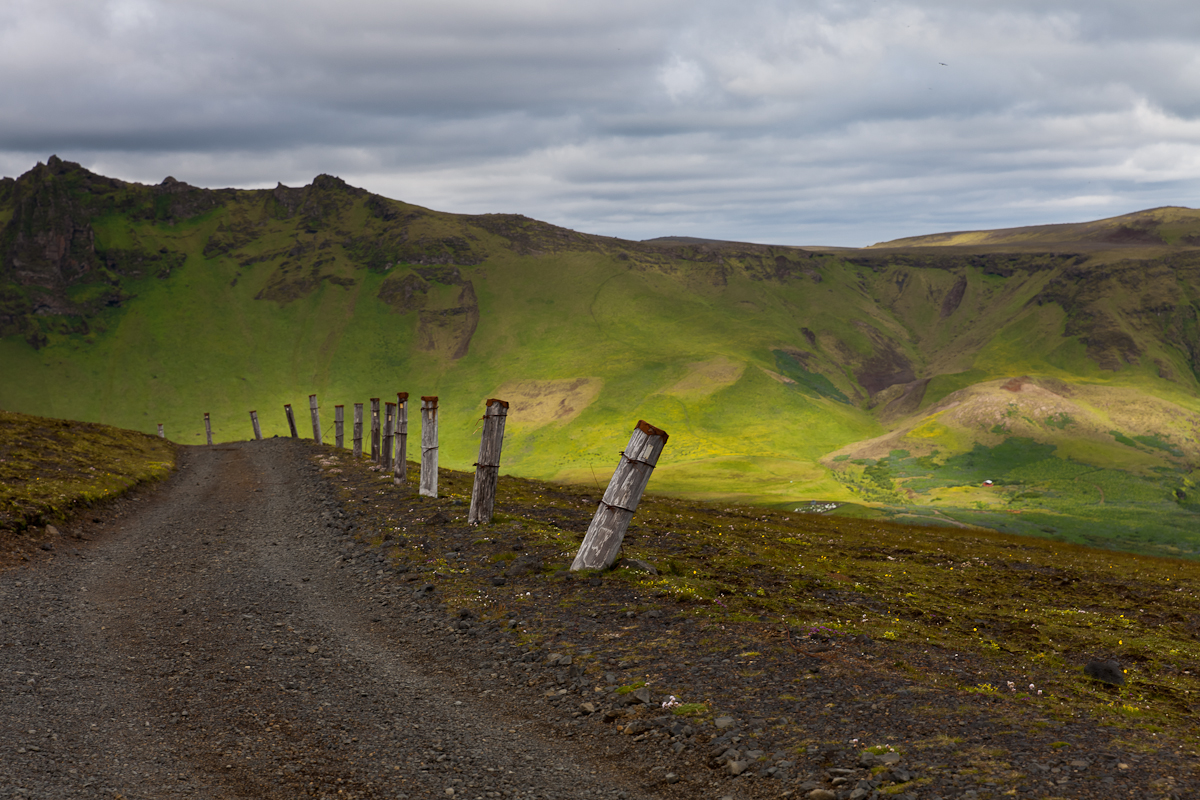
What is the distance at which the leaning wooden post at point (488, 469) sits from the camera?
24297 millimetres

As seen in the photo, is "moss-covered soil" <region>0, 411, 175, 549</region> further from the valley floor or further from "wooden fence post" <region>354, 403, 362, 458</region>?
"wooden fence post" <region>354, 403, 362, 458</region>

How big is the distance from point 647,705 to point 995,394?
582ft

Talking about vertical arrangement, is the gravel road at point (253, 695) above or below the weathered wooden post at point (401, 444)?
below

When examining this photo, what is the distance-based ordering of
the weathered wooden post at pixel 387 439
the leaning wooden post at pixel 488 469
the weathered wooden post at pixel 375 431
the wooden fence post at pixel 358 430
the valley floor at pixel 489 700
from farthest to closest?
the wooden fence post at pixel 358 430
the weathered wooden post at pixel 375 431
the weathered wooden post at pixel 387 439
the leaning wooden post at pixel 488 469
the valley floor at pixel 489 700

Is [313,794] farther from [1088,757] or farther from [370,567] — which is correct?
[370,567]

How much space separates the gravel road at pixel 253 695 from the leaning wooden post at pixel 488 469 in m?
4.44

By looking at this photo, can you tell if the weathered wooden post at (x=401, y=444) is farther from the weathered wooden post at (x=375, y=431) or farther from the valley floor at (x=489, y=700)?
the valley floor at (x=489, y=700)

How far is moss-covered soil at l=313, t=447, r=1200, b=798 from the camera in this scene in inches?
382

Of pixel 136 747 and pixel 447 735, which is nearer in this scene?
pixel 136 747

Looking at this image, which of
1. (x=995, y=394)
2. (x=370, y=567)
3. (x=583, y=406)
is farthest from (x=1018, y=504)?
(x=370, y=567)

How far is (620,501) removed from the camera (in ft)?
59.3

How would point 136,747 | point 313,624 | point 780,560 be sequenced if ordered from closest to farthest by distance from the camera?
1. point 136,747
2. point 313,624
3. point 780,560

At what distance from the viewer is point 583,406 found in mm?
195875

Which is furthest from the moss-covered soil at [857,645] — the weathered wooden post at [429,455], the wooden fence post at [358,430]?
the wooden fence post at [358,430]
